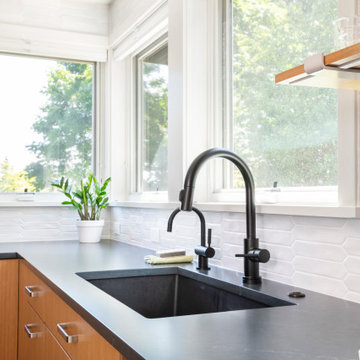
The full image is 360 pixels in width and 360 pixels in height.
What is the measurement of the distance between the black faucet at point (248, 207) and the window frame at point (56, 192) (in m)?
1.90

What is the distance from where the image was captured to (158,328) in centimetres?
108

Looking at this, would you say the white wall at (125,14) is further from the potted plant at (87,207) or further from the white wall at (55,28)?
the potted plant at (87,207)

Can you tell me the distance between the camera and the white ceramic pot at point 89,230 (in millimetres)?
3078

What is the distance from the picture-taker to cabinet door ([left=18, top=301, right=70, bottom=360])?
5.54 ft

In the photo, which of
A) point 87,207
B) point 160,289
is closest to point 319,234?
point 160,289

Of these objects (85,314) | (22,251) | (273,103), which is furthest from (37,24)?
(85,314)

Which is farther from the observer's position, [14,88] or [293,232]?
[14,88]

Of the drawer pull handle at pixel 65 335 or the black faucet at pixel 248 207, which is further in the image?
the black faucet at pixel 248 207

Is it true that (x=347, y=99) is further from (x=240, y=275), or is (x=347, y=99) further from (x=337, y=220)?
(x=240, y=275)

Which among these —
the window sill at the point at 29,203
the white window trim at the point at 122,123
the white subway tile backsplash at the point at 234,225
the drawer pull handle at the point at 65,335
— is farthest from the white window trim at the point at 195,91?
the window sill at the point at 29,203

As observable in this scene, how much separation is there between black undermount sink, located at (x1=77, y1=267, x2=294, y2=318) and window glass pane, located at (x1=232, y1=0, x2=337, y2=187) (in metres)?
0.45

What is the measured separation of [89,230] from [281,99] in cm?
166

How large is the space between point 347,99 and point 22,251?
5.96 feet

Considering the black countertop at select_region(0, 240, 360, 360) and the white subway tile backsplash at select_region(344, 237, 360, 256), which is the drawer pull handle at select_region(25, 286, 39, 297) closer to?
the black countertop at select_region(0, 240, 360, 360)
